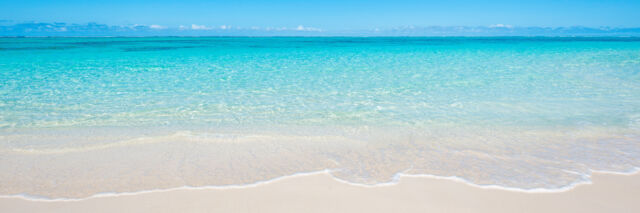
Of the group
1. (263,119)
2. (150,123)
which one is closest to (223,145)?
(263,119)

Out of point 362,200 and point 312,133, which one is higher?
point 312,133

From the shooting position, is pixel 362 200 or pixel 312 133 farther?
pixel 312 133

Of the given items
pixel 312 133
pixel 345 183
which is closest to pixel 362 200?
pixel 345 183

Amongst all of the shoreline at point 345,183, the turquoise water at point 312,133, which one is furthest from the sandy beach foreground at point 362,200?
the turquoise water at point 312,133

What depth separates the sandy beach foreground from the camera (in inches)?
105

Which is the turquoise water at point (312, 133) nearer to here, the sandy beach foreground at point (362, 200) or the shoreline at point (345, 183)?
the shoreline at point (345, 183)

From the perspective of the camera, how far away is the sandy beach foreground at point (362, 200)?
2.66 meters

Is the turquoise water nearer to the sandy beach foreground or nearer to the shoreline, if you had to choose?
the shoreline

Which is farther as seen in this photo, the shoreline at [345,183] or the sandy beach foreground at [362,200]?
the shoreline at [345,183]

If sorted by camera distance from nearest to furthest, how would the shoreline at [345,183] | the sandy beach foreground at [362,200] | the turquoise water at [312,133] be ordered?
the sandy beach foreground at [362,200] → the shoreline at [345,183] → the turquoise water at [312,133]

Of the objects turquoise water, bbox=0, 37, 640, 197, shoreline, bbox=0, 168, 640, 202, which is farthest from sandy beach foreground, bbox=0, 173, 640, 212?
turquoise water, bbox=0, 37, 640, 197

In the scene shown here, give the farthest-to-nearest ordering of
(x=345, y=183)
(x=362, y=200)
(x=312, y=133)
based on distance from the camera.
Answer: (x=312, y=133) < (x=345, y=183) < (x=362, y=200)

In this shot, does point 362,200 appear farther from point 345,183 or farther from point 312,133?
point 312,133

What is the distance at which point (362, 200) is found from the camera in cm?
279
